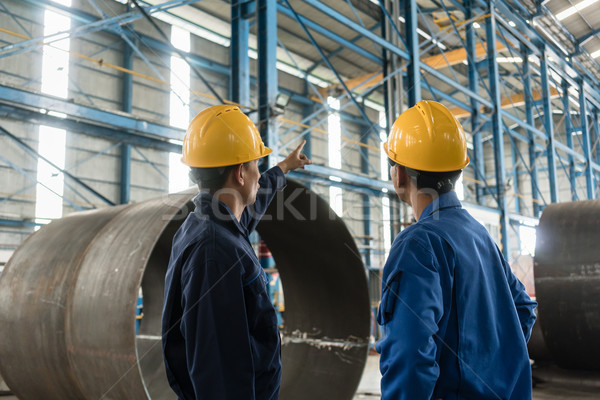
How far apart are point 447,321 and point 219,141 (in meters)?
1.08

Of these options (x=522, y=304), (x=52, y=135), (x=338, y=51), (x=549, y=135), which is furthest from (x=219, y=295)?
(x=338, y=51)

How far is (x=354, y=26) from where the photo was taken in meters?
8.09

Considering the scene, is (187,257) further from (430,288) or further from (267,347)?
(430,288)

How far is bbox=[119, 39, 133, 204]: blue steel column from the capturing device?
14.9 meters

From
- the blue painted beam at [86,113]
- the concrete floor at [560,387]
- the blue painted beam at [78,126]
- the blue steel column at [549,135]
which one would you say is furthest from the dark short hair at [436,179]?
the blue steel column at [549,135]

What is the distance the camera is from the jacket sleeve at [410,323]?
51.3 inches

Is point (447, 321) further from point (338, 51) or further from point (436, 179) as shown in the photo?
point (338, 51)

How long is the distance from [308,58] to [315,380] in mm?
14718

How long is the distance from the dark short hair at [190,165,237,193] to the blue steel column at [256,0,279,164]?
4.16 metres

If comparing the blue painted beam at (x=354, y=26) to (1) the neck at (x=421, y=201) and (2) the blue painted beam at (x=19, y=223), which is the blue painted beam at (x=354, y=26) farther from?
(2) the blue painted beam at (x=19, y=223)

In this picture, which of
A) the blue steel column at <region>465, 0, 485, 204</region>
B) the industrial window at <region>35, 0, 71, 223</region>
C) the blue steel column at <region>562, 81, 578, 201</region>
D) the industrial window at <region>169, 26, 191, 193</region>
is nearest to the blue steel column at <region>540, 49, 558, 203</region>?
the blue steel column at <region>562, 81, 578, 201</region>

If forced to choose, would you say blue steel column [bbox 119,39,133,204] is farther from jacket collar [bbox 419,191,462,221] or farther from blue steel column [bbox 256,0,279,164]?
jacket collar [bbox 419,191,462,221]

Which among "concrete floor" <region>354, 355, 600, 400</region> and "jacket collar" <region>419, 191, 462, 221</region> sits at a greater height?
"jacket collar" <region>419, 191, 462, 221</region>

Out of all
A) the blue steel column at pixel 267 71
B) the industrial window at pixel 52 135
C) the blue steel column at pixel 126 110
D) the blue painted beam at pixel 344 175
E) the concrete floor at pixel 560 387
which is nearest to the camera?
the concrete floor at pixel 560 387
